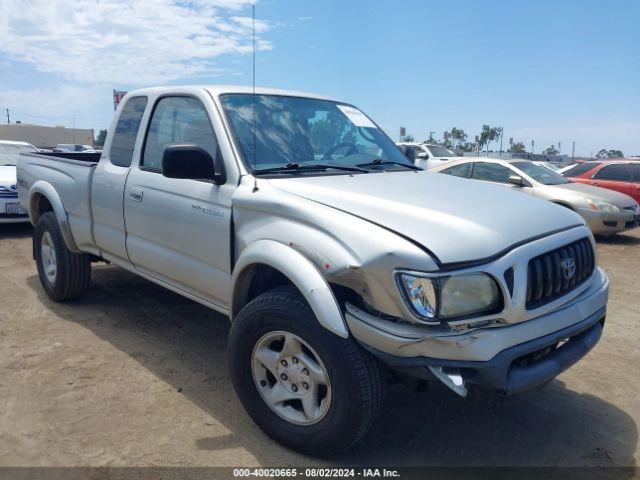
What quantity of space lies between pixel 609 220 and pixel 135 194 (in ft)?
27.2

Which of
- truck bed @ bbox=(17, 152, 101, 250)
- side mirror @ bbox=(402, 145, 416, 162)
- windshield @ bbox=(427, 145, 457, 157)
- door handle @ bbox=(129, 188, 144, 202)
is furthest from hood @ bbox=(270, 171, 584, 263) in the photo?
windshield @ bbox=(427, 145, 457, 157)

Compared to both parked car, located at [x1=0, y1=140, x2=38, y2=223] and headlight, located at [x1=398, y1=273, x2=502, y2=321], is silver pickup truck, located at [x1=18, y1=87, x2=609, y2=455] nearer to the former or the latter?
headlight, located at [x1=398, y1=273, x2=502, y2=321]

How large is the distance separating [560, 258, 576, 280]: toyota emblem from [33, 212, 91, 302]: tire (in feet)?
13.5

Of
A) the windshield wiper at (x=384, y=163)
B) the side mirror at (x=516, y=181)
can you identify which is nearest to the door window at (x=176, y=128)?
the windshield wiper at (x=384, y=163)

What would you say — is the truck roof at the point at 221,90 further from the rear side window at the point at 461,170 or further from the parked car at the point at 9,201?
the rear side window at the point at 461,170

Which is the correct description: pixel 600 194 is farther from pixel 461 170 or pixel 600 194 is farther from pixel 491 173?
pixel 461 170

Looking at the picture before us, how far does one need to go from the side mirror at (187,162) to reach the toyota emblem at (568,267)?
1.98 meters

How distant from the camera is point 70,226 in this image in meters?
4.94

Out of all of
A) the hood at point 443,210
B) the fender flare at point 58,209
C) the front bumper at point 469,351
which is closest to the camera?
the front bumper at point 469,351

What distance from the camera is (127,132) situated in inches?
174

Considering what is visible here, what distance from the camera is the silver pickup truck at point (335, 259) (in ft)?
7.84

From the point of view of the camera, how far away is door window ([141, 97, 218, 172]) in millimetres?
3631

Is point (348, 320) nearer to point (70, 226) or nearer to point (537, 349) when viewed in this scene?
point (537, 349)

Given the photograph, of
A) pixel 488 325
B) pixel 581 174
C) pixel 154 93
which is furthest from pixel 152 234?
pixel 581 174
